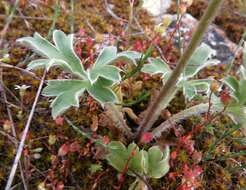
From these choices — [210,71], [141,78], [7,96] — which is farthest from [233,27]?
→ [7,96]

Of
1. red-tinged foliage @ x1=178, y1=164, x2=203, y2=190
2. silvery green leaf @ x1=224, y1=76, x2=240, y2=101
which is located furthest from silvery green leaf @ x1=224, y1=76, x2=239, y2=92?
red-tinged foliage @ x1=178, y1=164, x2=203, y2=190

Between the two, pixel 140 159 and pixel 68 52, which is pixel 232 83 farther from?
pixel 68 52

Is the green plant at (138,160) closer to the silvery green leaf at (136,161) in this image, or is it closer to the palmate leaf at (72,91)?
the silvery green leaf at (136,161)

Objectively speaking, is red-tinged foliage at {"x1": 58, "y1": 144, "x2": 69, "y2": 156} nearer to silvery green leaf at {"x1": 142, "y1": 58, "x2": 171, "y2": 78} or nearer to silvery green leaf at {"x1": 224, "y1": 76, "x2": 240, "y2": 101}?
silvery green leaf at {"x1": 142, "y1": 58, "x2": 171, "y2": 78}

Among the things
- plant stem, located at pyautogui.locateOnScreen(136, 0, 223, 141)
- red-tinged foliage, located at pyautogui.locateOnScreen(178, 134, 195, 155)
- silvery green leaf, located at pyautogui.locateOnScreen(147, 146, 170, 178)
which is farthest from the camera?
red-tinged foliage, located at pyautogui.locateOnScreen(178, 134, 195, 155)

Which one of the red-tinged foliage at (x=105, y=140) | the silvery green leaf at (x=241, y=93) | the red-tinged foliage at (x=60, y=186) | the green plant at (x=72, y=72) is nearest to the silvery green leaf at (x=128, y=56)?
the green plant at (x=72, y=72)

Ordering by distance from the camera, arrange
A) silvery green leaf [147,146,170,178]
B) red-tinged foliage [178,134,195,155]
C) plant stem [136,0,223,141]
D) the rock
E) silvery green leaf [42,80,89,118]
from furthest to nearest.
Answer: the rock, red-tinged foliage [178,134,195,155], silvery green leaf [147,146,170,178], silvery green leaf [42,80,89,118], plant stem [136,0,223,141]

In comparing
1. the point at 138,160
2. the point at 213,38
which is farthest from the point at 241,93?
the point at 213,38
